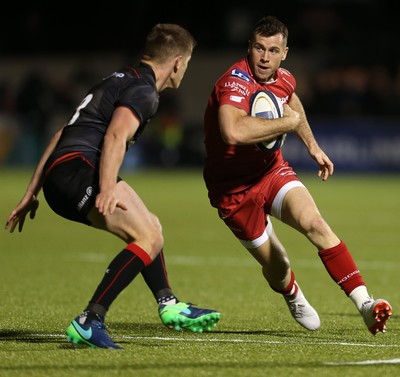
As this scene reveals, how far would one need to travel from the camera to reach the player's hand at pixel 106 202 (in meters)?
5.77

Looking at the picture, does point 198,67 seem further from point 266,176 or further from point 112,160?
point 112,160

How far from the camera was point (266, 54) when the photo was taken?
707cm

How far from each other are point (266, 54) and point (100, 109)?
4.56 feet

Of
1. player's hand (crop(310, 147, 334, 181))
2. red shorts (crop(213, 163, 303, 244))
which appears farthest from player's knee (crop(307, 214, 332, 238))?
player's hand (crop(310, 147, 334, 181))

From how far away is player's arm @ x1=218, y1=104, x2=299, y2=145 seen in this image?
6.64 meters

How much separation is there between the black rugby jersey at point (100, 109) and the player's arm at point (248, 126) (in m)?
0.65

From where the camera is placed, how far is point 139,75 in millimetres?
6270

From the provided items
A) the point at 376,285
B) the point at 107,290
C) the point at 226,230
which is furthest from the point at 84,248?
the point at 107,290

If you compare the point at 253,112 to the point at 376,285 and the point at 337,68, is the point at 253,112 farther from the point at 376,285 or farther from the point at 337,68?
the point at 337,68

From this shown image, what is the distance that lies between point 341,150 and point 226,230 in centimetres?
1206

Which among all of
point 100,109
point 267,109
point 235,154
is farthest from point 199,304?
point 100,109

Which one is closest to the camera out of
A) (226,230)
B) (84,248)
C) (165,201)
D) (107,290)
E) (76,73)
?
(107,290)

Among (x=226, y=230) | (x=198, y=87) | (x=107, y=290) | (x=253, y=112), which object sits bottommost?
(x=198, y=87)

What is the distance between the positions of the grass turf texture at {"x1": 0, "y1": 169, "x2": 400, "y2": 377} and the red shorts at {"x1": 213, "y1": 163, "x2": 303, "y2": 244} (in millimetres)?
686
